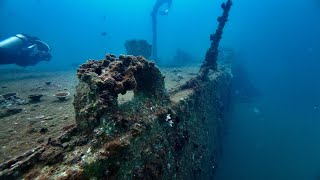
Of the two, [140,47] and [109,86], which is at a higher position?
[140,47]

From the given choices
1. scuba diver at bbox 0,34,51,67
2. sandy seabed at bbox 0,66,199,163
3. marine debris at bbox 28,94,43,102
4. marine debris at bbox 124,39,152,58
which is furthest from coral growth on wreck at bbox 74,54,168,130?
A: marine debris at bbox 124,39,152,58

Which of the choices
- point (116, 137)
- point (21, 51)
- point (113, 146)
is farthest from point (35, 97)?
point (21, 51)

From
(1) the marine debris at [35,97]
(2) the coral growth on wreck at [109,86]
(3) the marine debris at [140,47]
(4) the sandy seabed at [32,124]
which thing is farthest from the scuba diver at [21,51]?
(2) the coral growth on wreck at [109,86]

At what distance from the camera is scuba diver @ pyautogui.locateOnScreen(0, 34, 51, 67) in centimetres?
1163

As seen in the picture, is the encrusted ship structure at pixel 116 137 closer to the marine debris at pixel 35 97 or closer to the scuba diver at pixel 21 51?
the marine debris at pixel 35 97

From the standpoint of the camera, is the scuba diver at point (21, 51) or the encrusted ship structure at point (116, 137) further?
the scuba diver at point (21, 51)

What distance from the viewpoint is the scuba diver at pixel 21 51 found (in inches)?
458

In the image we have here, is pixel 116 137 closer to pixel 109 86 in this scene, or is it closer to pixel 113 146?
pixel 113 146

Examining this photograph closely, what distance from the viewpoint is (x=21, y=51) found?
12.1 m

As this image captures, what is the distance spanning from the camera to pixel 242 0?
4584 inches

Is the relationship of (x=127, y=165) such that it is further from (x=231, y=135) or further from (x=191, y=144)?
(x=231, y=135)

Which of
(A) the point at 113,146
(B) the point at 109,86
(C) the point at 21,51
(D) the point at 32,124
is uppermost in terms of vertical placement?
(C) the point at 21,51

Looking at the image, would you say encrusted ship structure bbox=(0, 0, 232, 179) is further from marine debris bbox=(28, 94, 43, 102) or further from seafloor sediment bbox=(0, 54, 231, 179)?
marine debris bbox=(28, 94, 43, 102)

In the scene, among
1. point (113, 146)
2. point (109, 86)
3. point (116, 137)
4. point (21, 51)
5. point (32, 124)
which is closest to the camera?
point (113, 146)
